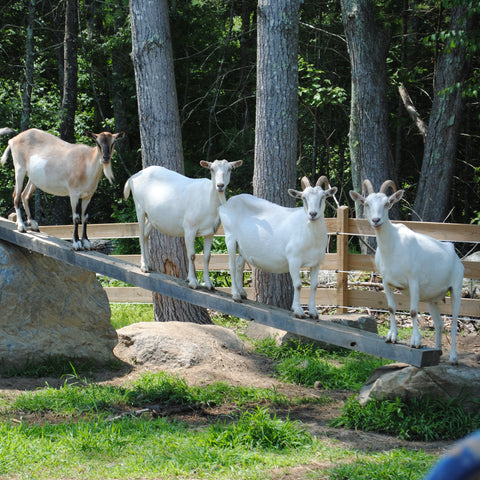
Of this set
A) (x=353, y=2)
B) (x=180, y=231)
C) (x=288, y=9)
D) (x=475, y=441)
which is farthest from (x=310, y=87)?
(x=475, y=441)

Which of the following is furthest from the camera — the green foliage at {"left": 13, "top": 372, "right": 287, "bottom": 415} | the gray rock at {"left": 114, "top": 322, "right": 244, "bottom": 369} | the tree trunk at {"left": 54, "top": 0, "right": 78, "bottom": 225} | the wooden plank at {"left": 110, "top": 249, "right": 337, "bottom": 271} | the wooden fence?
the tree trunk at {"left": 54, "top": 0, "right": 78, "bottom": 225}

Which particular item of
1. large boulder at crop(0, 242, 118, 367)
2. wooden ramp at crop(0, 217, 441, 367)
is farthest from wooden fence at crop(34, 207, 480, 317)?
wooden ramp at crop(0, 217, 441, 367)

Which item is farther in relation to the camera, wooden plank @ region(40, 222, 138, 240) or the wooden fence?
wooden plank @ region(40, 222, 138, 240)

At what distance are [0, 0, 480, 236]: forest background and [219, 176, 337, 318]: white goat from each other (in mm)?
7438

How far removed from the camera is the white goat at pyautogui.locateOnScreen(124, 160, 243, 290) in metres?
5.95

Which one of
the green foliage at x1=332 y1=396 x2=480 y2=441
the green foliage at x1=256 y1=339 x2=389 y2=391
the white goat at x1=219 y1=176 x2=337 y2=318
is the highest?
the white goat at x1=219 y1=176 x2=337 y2=318

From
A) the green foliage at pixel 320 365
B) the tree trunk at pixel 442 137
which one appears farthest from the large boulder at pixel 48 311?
the tree trunk at pixel 442 137

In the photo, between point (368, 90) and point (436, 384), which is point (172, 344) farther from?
point (368, 90)

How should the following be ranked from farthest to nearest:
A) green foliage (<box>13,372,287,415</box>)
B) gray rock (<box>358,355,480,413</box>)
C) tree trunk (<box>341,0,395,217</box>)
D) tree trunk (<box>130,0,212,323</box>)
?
tree trunk (<box>341,0,395,217</box>) < tree trunk (<box>130,0,212,323</box>) < green foliage (<box>13,372,287,415</box>) < gray rock (<box>358,355,480,413</box>)

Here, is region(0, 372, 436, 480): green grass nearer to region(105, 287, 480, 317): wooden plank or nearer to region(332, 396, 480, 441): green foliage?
region(332, 396, 480, 441): green foliage

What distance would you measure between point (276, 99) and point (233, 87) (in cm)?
861

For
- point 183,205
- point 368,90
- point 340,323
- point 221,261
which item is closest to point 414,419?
point 340,323

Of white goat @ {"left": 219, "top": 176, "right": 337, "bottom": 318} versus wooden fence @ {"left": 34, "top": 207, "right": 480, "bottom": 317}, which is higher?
white goat @ {"left": 219, "top": 176, "right": 337, "bottom": 318}

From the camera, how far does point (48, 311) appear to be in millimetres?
7234
